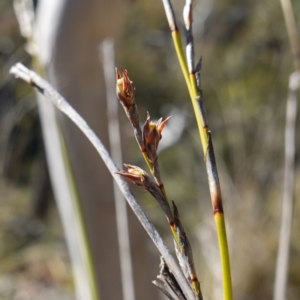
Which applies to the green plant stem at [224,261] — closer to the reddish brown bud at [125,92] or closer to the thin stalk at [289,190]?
the reddish brown bud at [125,92]

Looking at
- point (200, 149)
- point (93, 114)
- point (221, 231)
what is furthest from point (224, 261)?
point (200, 149)

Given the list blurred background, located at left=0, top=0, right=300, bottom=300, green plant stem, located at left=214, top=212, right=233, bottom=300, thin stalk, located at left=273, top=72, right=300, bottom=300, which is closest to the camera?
green plant stem, located at left=214, top=212, right=233, bottom=300

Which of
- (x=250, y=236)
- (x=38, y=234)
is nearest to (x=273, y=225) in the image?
(x=250, y=236)

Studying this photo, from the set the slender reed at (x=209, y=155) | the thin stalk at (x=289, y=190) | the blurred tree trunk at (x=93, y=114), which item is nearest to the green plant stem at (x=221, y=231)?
the slender reed at (x=209, y=155)

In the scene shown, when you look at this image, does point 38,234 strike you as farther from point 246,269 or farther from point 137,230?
point 137,230

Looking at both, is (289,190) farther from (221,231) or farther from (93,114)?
(93,114)

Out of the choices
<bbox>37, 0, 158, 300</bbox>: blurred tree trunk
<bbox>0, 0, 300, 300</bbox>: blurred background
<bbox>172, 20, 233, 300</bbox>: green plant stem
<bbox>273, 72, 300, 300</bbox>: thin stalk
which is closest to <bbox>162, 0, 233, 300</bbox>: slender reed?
<bbox>172, 20, 233, 300</bbox>: green plant stem

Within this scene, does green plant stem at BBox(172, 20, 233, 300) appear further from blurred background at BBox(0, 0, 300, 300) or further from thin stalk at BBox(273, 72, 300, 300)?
blurred background at BBox(0, 0, 300, 300)
